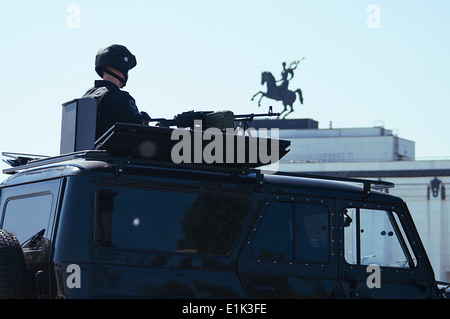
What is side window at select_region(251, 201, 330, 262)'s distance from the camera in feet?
20.7

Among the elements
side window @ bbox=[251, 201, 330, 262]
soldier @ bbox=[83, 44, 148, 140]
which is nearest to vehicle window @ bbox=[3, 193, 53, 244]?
soldier @ bbox=[83, 44, 148, 140]

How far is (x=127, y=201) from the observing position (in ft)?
19.4

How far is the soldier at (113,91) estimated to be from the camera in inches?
267

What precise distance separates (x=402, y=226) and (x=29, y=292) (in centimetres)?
289

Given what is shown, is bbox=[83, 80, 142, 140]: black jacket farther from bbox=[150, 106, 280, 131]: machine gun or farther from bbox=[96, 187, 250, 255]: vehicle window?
bbox=[96, 187, 250, 255]: vehicle window

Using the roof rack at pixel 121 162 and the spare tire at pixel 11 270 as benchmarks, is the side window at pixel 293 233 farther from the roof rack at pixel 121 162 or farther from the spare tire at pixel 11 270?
the spare tire at pixel 11 270

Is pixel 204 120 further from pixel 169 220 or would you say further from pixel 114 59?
pixel 169 220

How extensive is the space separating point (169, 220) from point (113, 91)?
1332 mm

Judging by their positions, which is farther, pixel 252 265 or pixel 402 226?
pixel 402 226

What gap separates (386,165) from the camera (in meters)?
64.1

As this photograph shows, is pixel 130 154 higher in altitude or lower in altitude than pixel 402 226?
higher

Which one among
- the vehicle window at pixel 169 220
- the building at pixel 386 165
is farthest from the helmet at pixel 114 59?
the building at pixel 386 165

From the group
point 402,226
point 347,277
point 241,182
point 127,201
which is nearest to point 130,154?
point 127,201
